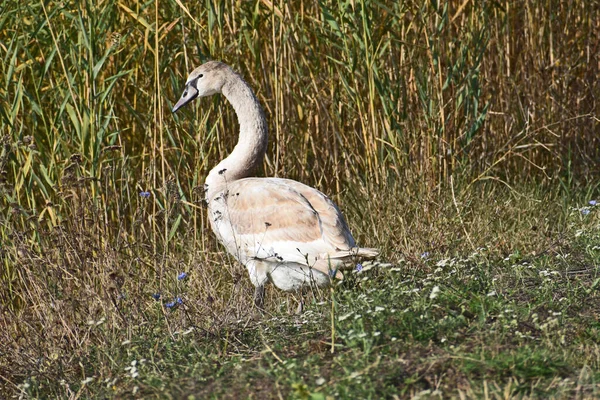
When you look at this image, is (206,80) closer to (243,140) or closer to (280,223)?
(243,140)

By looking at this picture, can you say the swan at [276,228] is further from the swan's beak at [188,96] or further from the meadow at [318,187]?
the swan's beak at [188,96]

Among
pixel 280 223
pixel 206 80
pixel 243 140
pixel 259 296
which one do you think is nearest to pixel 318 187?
pixel 243 140

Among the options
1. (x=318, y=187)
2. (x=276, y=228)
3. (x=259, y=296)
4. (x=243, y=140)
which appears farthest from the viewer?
(x=318, y=187)

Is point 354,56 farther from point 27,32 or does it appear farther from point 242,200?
point 27,32

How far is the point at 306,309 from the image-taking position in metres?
4.50

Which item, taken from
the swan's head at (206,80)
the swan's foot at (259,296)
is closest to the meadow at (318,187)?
the swan's foot at (259,296)

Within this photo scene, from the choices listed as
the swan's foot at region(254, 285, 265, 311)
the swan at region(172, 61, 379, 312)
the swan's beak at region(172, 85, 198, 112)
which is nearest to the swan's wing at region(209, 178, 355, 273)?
the swan at region(172, 61, 379, 312)

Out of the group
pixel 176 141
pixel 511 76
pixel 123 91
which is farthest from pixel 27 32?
pixel 511 76

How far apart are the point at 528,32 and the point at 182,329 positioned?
4.02 metres

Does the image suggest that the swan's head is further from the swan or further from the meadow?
the swan

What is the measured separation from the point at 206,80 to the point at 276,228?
44.0 inches

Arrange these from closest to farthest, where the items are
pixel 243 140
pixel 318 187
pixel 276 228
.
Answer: pixel 276 228, pixel 243 140, pixel 318 187

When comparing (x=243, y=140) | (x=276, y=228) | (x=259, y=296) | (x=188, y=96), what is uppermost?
(x=188, y=96)

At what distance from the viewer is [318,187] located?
631 cm
